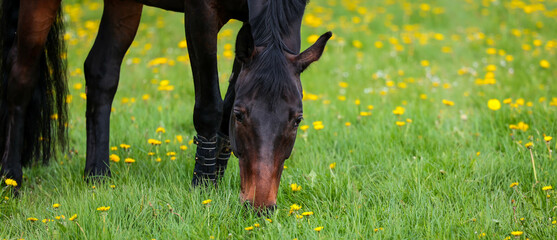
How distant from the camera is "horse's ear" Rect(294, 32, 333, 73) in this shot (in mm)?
2773

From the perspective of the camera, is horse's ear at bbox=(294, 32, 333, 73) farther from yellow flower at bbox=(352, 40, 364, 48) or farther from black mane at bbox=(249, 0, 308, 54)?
yellow flower at bbox=(352, 40, 364, 48)

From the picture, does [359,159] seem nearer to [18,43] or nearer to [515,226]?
[515,226]

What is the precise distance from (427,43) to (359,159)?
4.56m

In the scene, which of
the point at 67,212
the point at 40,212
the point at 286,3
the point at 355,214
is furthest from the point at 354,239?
the point at 40,212

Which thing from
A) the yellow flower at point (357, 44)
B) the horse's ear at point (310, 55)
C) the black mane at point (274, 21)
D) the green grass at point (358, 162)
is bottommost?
the green grass at point (358, 162)

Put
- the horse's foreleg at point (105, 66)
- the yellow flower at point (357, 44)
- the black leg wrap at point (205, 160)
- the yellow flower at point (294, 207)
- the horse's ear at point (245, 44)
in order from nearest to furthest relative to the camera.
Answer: the horse's ear at point (245, 44) < the yellow flower at point (294, 207) < the black leg wrap at point (205, 160) < the horse's foreleg at point (105, 66) < the yellow flower at point (357, 44)

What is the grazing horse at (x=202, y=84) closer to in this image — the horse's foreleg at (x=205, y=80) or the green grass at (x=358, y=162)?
the horse's foreleg at (x=205, y=80)

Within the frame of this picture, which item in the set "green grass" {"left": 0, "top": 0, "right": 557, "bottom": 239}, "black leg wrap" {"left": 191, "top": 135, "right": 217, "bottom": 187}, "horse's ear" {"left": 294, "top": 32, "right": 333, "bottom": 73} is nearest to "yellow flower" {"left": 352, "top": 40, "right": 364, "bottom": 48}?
"green grass" {"left": 0, "top": 0, "right": 557, "bottom": 239}

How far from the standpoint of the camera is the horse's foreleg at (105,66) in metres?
4.16

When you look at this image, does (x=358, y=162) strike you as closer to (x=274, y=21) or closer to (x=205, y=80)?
(x=205, y=80)

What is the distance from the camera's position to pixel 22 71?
13.4 feet

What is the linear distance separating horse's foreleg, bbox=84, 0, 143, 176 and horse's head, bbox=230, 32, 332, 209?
70.6 inches

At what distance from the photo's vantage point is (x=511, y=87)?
6.46 meters

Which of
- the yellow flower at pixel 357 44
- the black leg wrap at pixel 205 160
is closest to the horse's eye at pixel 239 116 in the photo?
the black leg wrap at pixel 205 160
